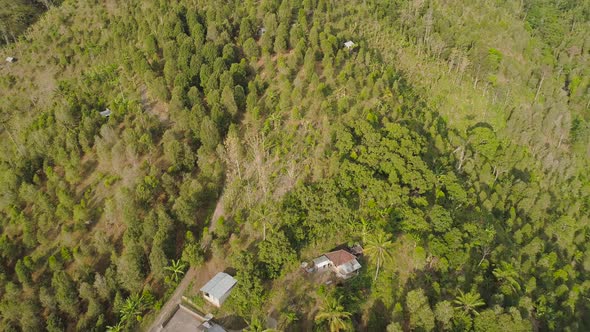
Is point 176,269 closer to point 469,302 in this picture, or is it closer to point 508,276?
point 469,302

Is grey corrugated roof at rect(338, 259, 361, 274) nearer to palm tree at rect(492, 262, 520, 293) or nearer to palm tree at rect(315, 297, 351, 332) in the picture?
palm tree at rect(315, 297, 351, 332)

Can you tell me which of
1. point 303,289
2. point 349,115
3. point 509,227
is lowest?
point 509,227

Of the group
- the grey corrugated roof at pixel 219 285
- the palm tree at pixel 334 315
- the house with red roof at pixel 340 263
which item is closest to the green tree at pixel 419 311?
the palm tree at pixel 334 315

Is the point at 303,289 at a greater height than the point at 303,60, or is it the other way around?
the point at 303,60

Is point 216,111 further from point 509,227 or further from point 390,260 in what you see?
point 509,227

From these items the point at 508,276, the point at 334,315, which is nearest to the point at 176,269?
the point at 334,315

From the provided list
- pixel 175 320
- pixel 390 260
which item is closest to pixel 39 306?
pixel 175 320

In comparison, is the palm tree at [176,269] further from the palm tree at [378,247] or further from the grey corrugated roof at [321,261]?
the palm tree at [378,247]

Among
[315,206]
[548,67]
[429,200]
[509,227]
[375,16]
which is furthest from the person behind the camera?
[548,67]
